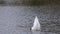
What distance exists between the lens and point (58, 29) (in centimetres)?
206

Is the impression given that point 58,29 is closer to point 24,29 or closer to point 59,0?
point 24,29

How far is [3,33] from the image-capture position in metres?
1.89

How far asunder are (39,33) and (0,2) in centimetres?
380

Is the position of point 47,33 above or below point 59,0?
below

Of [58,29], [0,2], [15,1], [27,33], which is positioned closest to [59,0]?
[15,1]

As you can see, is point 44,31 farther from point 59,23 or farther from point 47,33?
point 59,23

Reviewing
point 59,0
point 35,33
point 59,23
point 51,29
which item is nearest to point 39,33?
point 35,33

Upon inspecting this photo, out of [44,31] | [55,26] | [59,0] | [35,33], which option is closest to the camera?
[35,33]

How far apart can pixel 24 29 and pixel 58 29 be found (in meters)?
0.55

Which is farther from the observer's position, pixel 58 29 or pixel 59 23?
pixel 59 23

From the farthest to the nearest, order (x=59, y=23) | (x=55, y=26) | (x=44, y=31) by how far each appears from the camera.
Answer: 1. (x=59, y=23)
2. (x=55, y=26)
3. (x=44, y=31)

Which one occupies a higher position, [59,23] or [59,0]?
[59,0]

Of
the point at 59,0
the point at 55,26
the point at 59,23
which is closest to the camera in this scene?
the point at 55,26

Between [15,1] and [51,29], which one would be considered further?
[15,1]
